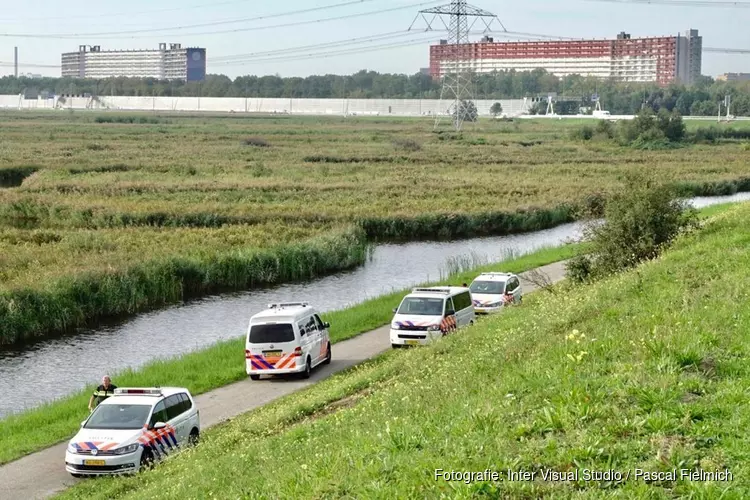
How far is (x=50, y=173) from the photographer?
89.2 metres

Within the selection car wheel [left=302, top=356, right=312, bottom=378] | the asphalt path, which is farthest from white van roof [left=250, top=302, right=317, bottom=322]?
the asphalt path

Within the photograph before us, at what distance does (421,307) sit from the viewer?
99.9 feet

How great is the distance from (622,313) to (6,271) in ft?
106

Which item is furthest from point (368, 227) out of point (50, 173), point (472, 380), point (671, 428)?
point (671, 428)

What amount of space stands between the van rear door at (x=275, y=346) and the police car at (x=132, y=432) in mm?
5586

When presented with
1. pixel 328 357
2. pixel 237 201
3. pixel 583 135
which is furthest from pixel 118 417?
pixel 583 135

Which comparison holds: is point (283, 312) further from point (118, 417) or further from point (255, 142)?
point (255, 142)

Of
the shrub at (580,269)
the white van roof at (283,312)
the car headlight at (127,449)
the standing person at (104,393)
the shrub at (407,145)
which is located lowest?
the car headlight at (127,449)

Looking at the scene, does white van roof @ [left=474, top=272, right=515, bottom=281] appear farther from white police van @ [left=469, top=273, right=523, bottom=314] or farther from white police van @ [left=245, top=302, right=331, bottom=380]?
white police van @ [left=245, top=302, right=331, bottom=380]

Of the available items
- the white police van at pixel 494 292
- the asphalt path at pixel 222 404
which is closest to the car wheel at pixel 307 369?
the asphalt path at pixel 222 404

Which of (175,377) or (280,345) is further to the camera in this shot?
(175,377)

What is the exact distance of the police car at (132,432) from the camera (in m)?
18.9

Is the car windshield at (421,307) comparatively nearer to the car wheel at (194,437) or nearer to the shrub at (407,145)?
the car wheel at (194,437)

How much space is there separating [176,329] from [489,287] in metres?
11.9
